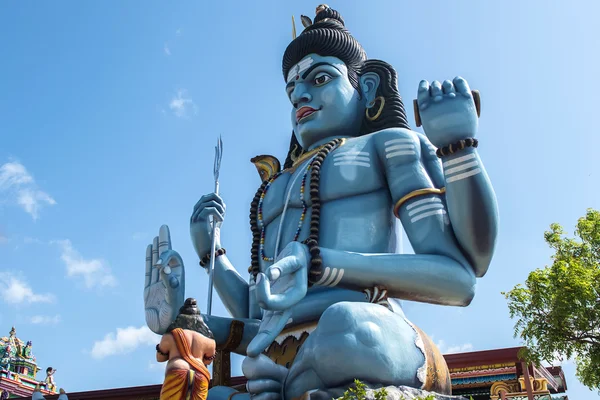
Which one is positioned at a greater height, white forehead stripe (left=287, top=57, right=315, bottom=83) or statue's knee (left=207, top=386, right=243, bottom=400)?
white forehead stripe (left=287, top=57, right=315, bottom=83)

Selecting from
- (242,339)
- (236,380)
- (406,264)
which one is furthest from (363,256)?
(236,380)

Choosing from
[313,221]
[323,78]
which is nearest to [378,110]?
[323,78]

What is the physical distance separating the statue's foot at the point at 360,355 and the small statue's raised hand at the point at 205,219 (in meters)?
2.04

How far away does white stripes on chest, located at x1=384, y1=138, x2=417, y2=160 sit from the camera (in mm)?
4891

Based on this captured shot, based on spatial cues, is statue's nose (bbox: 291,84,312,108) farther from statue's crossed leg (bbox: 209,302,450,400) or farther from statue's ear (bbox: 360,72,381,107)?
statue's crossed leg (bbox: 209,302,450,400)

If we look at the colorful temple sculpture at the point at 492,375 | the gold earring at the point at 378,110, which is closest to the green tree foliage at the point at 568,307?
the colorful temple sculpture at the point at 492,375

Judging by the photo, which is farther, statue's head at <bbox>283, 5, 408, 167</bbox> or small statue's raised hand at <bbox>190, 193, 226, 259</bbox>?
small statue's raised hand at <bbox>190, 193, 226, 259</bbox>

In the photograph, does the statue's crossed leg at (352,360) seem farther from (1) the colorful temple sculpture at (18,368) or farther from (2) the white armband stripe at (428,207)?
(1) the colorful temple sculpture at (18,368)

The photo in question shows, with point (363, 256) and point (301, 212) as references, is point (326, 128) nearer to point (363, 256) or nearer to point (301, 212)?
point (301, 212)

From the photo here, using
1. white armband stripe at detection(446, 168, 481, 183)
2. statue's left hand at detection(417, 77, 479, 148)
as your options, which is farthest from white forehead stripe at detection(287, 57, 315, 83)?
white armband stripe at detection(446, 168, 481, 183)

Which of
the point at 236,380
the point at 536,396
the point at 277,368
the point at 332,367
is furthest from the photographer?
the point at 236,380

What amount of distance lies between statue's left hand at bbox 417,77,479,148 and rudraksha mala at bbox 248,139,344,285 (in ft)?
3.33

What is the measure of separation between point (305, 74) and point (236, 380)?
12.8 ft

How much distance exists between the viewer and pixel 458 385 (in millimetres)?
6449
